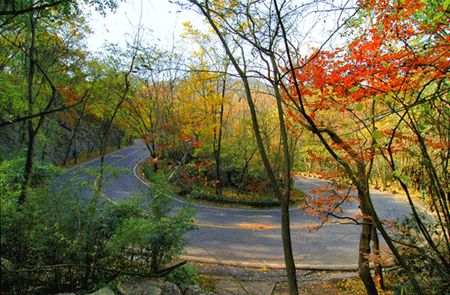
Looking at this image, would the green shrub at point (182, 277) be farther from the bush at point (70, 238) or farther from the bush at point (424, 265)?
the bush at point (424, 265)

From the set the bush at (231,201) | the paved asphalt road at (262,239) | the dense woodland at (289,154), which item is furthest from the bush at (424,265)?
the bush at (231,201)

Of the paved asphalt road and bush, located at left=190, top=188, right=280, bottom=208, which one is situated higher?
bush, located at left=190, top=188, right=280, bottom=208

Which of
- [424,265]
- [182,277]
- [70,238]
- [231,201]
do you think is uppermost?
[70,238]

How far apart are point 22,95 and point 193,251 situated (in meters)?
9.79

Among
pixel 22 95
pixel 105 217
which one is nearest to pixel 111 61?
pixel 22 95

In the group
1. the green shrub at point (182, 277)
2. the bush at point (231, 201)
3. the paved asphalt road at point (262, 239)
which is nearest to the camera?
the green shrub at point (182, 277)

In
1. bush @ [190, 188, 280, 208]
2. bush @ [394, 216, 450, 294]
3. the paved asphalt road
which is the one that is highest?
bush @ [394, 216, 450, 294]

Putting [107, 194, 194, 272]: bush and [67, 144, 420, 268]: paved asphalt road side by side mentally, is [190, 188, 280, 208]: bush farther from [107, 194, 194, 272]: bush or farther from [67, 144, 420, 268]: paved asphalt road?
[107, 194, 194, 272]: bush

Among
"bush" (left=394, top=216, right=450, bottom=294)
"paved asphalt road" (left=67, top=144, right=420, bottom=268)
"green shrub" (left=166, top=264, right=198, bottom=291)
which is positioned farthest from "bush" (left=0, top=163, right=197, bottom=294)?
"bush" (left=394, top=216, right=450, bottom=294)

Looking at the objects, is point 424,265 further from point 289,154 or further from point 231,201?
point 231,201

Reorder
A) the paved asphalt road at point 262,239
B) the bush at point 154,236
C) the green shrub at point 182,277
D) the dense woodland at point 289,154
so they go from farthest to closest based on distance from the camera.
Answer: the paved asphalt road at point 262,239, the green shrub at point 182,277, the bush at point 154,236, the dense woodland at point 289,154

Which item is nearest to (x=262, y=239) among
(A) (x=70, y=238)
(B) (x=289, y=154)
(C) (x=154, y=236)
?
(B) (x=289, y=154)

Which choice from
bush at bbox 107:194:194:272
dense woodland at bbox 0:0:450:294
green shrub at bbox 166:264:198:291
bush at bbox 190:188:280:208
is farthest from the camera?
bush at bbox 190:188:280:208

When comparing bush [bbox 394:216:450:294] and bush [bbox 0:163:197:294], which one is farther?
bush [bbox 394:216:450:294]
